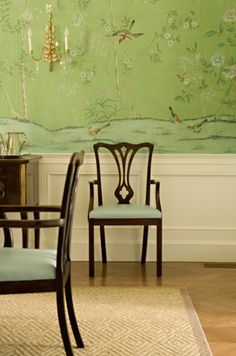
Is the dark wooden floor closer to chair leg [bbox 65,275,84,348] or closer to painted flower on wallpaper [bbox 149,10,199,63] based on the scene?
chair leg [bbox 65,275,84,348]

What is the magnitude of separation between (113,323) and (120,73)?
85.6 inches

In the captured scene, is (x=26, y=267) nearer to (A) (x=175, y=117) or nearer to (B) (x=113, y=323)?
(B) (x=113, y=323)

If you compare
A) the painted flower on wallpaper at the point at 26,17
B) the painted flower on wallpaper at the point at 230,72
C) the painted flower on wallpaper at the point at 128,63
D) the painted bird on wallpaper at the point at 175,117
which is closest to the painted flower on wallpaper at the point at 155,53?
the painted flower on wallpaper at the point at 128,63

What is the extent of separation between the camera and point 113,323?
324 centimetres

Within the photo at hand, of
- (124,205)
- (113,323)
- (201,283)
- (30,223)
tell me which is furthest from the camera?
(124,205)

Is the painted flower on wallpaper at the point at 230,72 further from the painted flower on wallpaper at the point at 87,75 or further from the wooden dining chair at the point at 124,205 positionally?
the painted flower on wallpaper at the point at 87,75

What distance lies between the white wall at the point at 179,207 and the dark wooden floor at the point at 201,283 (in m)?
0.14

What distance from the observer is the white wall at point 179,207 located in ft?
15.8

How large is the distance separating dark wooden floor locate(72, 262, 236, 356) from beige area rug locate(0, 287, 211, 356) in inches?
2.9

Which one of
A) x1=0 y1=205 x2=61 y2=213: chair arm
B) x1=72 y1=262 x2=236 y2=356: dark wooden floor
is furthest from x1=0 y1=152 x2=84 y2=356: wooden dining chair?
x1=72 y1=262 x2=236 y2=356: dark wooden floor

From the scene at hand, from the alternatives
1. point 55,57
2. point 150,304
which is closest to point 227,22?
point 55,57

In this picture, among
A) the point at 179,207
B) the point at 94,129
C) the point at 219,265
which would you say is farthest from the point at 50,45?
the point at 219,265

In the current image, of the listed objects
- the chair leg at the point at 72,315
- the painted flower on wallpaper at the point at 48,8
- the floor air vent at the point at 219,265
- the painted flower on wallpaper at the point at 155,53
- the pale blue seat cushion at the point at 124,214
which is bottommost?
the floor air vent at the point at 219,265

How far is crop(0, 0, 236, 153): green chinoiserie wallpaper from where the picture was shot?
187 inches
